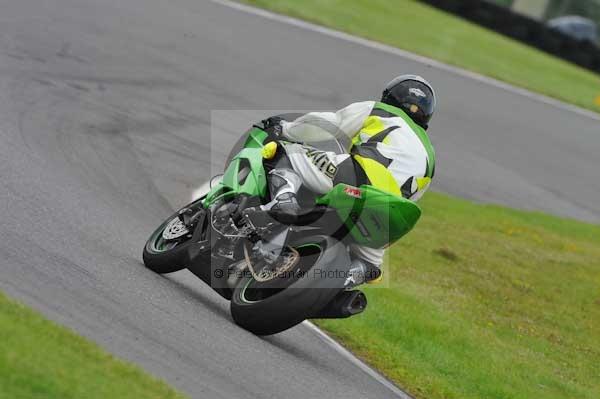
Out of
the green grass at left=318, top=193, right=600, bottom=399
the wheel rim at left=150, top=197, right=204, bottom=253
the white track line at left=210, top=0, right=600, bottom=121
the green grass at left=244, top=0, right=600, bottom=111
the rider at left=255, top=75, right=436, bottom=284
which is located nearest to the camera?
the rider at left=255, top=75, right=436, bottom=284

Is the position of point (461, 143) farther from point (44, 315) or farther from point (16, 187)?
point (44, 315)

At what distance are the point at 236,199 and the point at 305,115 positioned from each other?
2.26 feet

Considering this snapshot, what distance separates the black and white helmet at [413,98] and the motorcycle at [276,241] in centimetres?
45

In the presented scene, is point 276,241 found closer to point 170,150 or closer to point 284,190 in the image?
point 284,190

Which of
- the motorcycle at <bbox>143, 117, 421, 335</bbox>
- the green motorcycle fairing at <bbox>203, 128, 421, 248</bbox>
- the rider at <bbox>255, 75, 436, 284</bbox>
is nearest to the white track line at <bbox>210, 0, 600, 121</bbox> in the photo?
the motorcycle at <bbox>143, 117, 421, 335</bbox>

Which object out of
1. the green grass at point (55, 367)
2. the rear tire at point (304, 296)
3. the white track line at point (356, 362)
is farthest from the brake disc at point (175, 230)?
the green grass at point (55, 367)

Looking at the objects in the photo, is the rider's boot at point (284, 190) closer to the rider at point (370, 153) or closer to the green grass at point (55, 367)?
the rider at point (370, 153)

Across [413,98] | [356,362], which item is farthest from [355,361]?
[413,98]

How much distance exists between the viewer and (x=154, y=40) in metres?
15.8

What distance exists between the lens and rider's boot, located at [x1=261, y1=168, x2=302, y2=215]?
22.2ft

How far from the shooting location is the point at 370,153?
6.71 m

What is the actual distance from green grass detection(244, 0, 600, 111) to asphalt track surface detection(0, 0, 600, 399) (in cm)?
151

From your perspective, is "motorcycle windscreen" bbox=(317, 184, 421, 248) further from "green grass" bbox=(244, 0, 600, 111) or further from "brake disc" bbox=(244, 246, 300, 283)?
"green grass" bbox=(244, 0, 600, 111)

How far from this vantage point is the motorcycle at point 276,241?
21.3 ft
